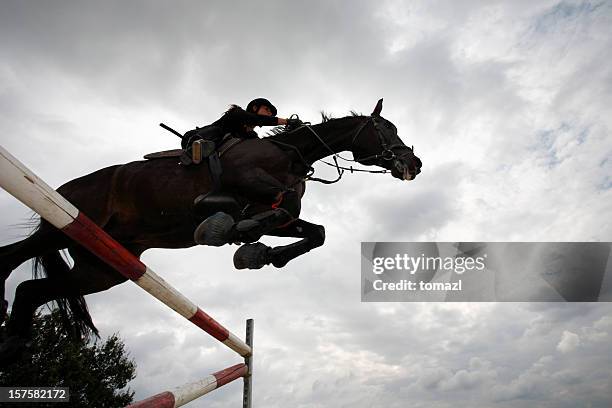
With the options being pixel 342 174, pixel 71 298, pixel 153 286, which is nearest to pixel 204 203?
pixel 153 286

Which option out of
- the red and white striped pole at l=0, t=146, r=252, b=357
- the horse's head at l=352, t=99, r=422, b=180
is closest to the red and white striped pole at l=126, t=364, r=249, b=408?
the red and white striped pole at l=0, t=146, r=252, b=357

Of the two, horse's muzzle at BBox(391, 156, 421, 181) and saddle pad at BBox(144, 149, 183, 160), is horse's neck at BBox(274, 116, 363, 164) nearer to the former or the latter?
horse's muzzle at BBox(391, 156, 421, 181)

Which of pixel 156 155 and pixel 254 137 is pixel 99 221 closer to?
pixel 156 155

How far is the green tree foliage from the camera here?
21188mm

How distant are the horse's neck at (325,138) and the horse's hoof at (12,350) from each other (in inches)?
114

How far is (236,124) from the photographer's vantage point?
4.51 metres

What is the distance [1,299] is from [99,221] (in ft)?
3.33

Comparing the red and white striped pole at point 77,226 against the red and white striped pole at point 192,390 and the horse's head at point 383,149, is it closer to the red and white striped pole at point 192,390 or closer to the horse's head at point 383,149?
the red and white striped pole at point 192,390

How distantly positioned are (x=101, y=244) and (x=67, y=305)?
8.65 feet

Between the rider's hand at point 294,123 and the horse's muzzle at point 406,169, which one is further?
the rider's hand at point 294,123

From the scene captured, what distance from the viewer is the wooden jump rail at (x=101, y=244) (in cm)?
188

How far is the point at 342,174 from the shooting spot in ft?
15.3

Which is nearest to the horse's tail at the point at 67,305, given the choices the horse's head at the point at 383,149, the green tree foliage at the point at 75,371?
the horse's head at the point at 383,149

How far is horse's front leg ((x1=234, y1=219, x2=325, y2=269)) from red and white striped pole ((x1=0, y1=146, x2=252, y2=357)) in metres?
0.60
